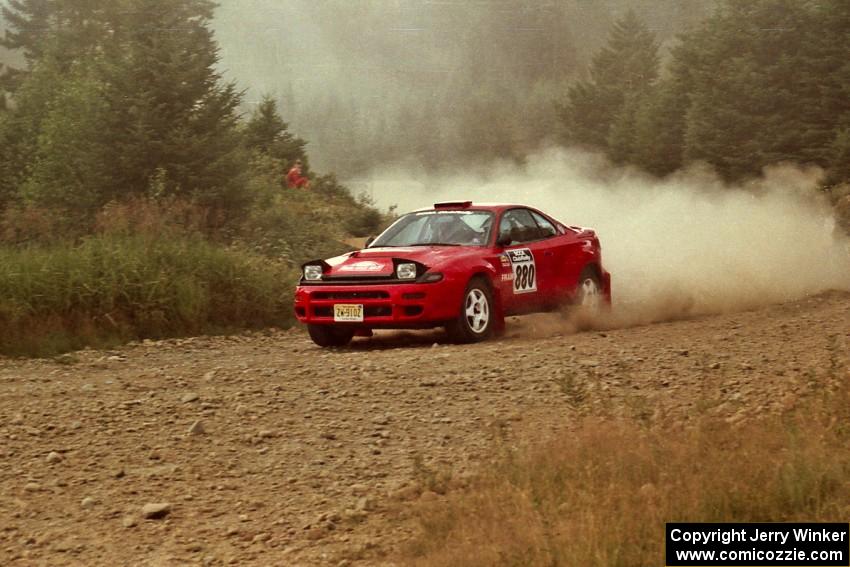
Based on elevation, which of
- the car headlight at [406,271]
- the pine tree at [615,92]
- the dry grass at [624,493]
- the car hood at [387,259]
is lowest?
the dry grass at [624,493]

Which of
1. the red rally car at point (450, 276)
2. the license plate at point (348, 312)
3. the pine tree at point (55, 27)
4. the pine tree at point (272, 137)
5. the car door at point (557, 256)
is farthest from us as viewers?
the pine tree at point (55, 27)

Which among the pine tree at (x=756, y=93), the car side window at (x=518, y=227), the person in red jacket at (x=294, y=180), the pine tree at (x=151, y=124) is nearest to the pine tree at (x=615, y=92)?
the pine tree at (x=756, y=93)

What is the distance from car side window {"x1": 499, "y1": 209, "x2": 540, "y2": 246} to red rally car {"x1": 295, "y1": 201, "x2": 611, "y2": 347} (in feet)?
0.04

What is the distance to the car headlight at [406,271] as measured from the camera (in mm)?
11695

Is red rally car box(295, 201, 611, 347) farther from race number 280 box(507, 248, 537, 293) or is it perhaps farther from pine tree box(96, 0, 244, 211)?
pine tree box(96, 0, 244, 211)

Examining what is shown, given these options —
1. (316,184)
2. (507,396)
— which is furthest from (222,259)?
(316,184)

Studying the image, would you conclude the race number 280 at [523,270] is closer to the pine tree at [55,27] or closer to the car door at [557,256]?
the car door at [557,256]

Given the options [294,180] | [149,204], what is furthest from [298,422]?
[294,180]

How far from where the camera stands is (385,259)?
12.0 m

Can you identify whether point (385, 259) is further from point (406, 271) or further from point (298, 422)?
point (298, 422)

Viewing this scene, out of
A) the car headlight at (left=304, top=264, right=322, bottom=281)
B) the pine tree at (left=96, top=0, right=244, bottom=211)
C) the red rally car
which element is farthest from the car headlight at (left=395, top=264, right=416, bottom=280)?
the pine tree at (left=96, top=0, right=244, bottom=211)

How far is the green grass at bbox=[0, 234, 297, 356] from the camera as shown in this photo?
12.9 m

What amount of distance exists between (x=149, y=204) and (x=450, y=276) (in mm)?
6952

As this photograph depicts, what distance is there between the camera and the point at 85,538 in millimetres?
5734
